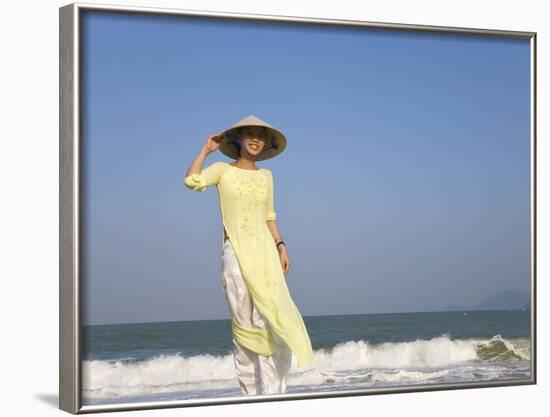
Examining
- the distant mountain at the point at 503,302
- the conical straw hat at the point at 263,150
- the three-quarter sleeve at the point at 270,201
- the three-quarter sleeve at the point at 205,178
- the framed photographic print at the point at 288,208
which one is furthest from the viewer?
the distant mountain at the point at 503,302

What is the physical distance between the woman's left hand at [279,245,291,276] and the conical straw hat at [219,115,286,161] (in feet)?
1.71

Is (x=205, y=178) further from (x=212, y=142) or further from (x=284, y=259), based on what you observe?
(x=284, y=259)

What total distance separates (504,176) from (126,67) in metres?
2.46

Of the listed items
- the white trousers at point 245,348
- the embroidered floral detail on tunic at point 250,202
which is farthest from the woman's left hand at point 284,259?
the white trousers at point 245,348

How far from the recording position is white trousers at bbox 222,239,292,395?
817cm

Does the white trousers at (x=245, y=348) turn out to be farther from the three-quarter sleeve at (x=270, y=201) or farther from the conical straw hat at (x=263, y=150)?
the conical straw hat at (x=263, y=150)

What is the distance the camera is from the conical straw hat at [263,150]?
8.22m

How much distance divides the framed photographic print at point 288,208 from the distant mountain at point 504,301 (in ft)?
0.04

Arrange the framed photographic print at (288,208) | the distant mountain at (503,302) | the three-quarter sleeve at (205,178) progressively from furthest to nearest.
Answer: the distant mountain at (503,302) < the three-quarter sleeve at (205,178) < the framed photographic print at (288,208)

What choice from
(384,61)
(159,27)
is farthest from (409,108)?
(159,27)

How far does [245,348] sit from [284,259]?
557 mm

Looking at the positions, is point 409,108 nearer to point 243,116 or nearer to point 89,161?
point 243,116

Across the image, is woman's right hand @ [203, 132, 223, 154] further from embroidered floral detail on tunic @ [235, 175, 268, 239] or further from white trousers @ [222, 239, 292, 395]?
white trousers @ [222, 239, 292, 395]

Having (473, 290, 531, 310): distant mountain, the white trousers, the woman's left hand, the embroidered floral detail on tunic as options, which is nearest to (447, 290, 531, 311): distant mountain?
(473, 290, 531, 310): distant mountain
